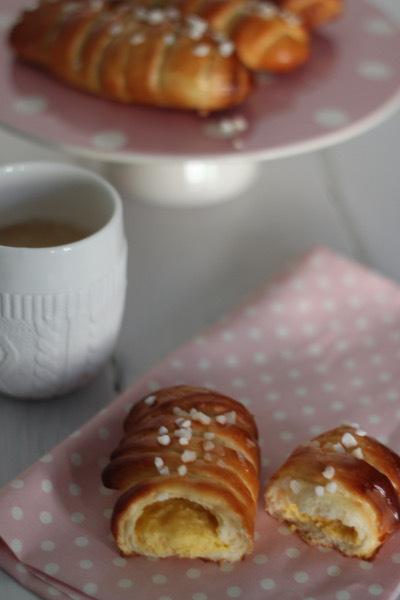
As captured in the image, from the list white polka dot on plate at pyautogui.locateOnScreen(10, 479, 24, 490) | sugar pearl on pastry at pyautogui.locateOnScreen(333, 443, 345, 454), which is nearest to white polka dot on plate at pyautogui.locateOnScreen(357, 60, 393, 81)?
sugar pearl on pastry at pyautogui.locateOnScreen(333, 443, 345, 454)

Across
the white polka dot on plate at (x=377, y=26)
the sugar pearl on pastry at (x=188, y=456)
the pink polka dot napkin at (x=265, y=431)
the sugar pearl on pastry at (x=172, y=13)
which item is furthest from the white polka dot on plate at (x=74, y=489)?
the white polka dot on plate at (x=377, y=26)

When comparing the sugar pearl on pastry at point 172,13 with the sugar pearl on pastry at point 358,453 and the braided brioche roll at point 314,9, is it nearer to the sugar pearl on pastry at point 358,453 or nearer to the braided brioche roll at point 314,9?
the braided brioche roll at point 314,9

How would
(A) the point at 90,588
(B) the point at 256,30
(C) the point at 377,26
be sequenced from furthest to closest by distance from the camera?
(C) the point at 377,26 < (B) the point at 256,30 < (A) the point at 90,588

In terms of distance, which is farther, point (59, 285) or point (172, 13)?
point (172, 13)

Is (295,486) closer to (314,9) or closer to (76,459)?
(76,459)

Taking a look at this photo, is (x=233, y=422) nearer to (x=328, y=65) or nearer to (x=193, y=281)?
(x=193, y=281)

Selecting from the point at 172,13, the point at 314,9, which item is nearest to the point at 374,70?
the point at 314,9
